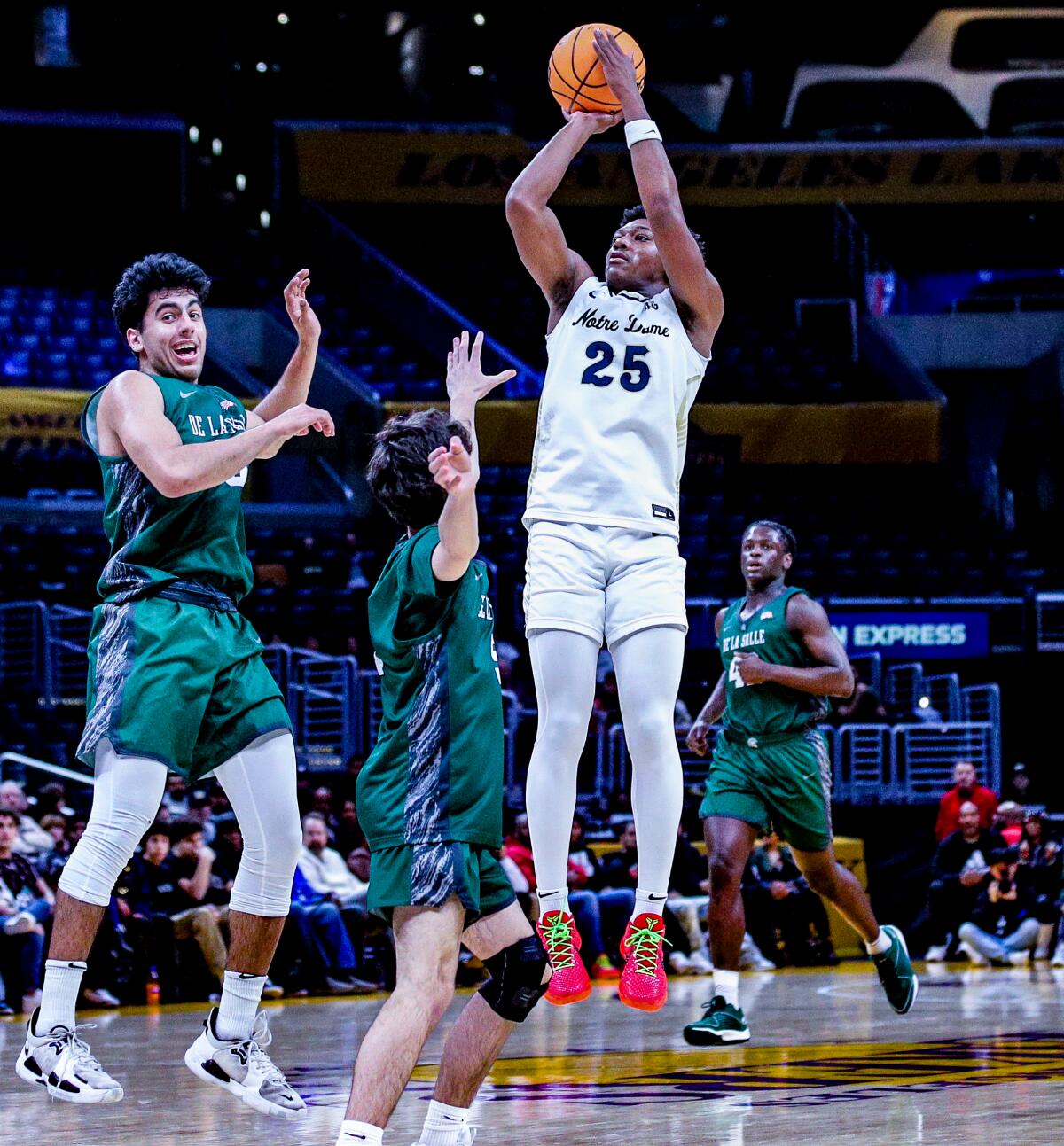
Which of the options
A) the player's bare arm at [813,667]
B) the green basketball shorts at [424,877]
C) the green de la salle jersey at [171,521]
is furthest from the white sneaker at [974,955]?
the green basketball shorts at [424,877]

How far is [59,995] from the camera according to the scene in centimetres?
513

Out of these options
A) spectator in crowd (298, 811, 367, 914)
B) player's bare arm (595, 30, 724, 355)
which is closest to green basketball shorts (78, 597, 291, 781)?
player's bare arm (595, 30, 724, 355)

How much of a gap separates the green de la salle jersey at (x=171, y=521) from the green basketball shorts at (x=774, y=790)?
367 centimetres

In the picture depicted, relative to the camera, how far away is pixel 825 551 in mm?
22031

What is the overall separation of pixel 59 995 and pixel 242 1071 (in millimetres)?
605

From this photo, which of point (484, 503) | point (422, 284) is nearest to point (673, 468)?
point (484, 503)

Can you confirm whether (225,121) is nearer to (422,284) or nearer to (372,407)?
(422,284)

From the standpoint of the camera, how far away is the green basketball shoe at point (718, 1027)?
7.79 meters

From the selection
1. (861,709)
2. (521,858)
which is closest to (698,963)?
(521,858)

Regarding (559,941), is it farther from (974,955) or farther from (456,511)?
(974,955)

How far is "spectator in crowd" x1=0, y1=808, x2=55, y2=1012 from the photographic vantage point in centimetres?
1030

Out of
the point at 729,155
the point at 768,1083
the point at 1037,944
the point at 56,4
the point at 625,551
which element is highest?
the point at 56,4

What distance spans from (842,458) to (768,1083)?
63.9 ft

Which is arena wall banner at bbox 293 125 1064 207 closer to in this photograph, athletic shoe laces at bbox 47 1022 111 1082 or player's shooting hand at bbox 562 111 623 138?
player's shooting hand at bbox 562 111 623 138
